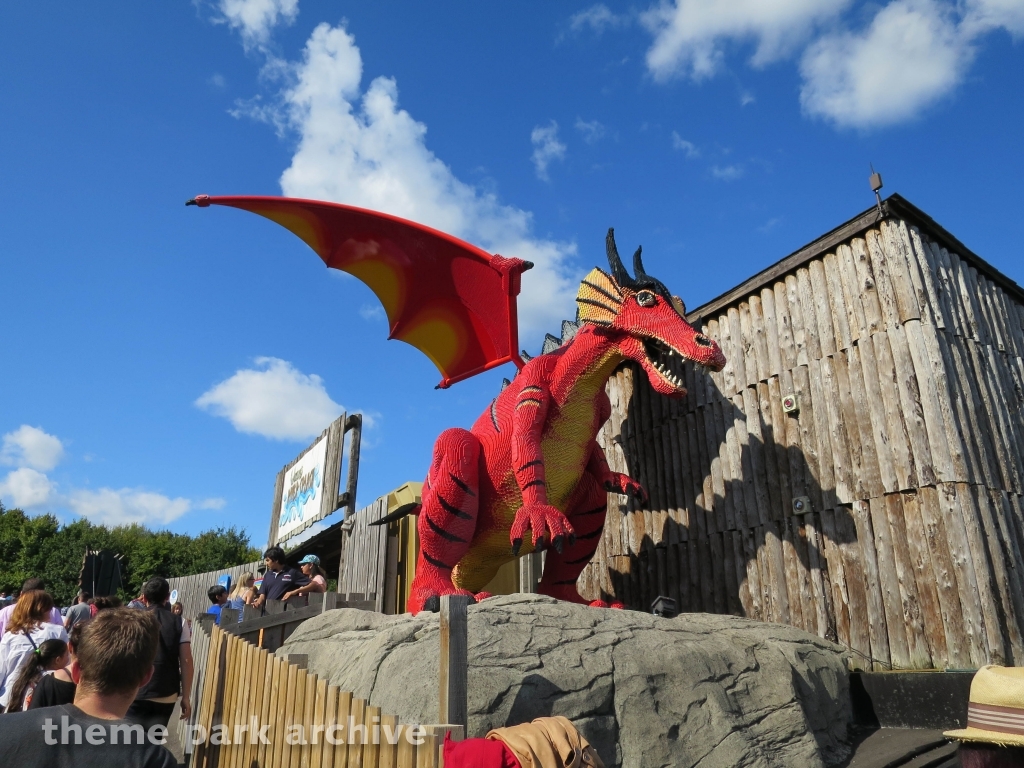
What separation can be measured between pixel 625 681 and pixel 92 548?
24216mm

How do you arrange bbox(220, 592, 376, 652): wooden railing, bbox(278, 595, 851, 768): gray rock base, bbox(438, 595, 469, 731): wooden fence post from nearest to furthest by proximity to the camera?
bbox(438, 595, 469, 731): wooden fence post
bbox(278, 595, 851, 768): gray rock base
bbox(220, 592, 376, 652): wooden railing

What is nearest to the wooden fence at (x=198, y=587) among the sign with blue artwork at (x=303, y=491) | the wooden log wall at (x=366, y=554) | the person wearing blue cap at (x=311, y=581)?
the sign with blue artwork at (x=303, y=491)

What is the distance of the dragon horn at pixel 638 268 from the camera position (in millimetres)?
5504

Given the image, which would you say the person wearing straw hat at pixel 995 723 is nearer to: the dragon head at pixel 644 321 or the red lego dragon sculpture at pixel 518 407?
the red lego dragon sculpture at pixel 518 407

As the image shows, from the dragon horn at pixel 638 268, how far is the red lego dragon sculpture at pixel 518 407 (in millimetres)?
13

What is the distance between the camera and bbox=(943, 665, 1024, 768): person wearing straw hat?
1219 mm

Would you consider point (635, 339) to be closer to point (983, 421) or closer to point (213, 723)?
point (983, 421)

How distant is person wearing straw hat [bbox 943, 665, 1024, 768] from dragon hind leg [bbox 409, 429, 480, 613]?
3.91 m

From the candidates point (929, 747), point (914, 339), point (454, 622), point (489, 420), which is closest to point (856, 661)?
point (929, 747)

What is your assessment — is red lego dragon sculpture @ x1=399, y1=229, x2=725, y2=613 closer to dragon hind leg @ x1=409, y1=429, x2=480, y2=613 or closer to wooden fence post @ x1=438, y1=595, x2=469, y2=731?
dragon hind leg @ x1=409, y1=429, x2=480, y2=613

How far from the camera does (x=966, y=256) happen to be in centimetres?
570

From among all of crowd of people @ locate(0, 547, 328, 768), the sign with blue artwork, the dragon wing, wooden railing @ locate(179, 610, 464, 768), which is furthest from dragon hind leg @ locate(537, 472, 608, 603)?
the sign with blue artwork

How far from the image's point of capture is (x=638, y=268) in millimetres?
5605

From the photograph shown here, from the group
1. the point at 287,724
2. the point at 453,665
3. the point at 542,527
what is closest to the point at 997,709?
the point at 453,665
